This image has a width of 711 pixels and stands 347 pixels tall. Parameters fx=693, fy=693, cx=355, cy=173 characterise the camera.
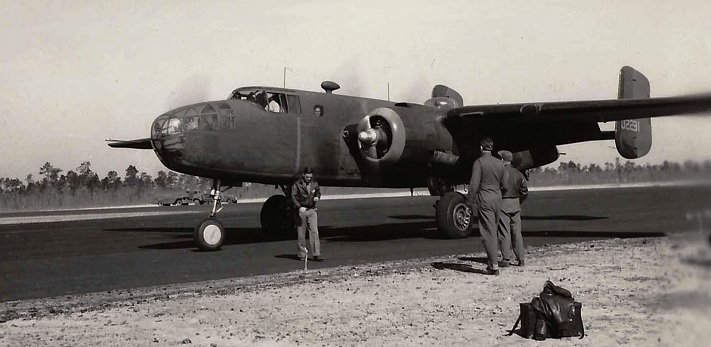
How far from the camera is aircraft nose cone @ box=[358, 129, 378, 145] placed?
16.5 meters

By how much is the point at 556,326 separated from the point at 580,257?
256 inches

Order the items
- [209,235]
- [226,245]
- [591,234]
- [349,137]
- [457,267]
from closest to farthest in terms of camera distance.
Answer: [457,267] < [209,235] < [226,245] < [349,137] < [591,234]

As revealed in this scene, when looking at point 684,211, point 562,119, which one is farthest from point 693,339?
point 562,119

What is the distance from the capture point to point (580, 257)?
12711 millimetres

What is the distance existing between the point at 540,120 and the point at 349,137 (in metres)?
4.73

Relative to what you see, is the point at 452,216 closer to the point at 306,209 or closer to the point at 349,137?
the point at 349,137

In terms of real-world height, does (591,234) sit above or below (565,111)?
below

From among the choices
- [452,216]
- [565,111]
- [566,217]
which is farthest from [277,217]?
[566,217]

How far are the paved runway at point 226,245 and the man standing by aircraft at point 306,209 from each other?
0.46 meters

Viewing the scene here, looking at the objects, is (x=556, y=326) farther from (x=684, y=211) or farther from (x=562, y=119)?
(x=562, y=119)

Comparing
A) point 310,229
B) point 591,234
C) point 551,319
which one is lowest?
point 591,234

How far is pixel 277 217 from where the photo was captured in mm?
18500

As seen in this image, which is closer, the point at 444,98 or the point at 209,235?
the point at 209,235

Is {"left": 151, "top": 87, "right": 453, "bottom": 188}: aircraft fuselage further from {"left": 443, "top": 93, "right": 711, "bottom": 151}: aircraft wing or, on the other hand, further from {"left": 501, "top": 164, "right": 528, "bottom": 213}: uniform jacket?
{"left": 501, "top": 164, "right": 528, "bottom": 213}: uniform jacket
